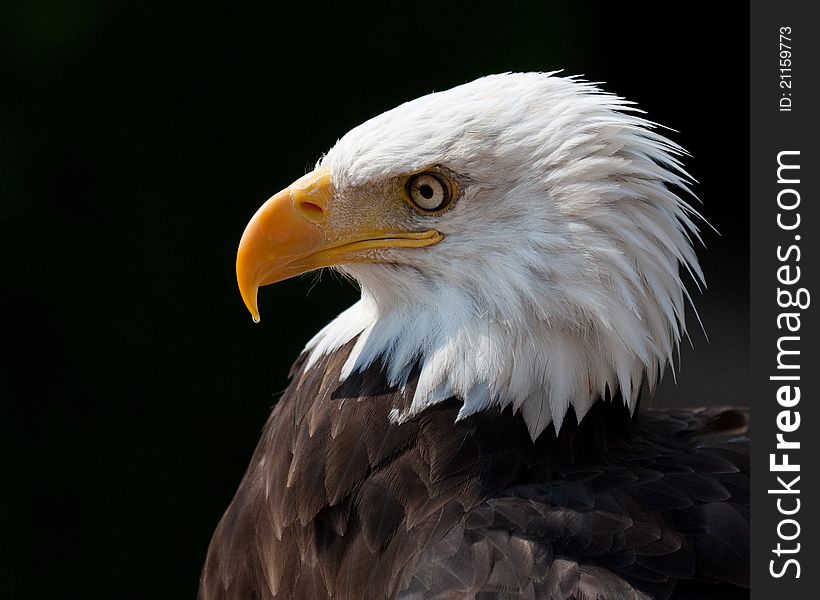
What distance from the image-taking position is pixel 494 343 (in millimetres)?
2160

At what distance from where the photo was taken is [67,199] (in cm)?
416

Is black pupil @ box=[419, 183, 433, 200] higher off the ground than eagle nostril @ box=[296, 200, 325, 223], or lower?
higher

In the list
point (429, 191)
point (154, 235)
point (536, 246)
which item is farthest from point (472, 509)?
point (154, 235)

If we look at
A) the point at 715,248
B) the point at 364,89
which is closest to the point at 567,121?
the point at 364,89

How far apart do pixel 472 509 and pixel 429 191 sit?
0.67 meters

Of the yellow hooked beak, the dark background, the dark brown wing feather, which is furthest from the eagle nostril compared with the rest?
the dark background

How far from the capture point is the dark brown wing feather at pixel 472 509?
78.6 inches

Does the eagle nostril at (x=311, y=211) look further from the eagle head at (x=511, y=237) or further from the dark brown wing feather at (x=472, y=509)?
the dark brown wing feather at (x=472, y=509)

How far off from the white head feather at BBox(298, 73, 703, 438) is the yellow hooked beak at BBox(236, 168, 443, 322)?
2.3 inches

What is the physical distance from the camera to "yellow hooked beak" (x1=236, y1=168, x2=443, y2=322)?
2.24 metres

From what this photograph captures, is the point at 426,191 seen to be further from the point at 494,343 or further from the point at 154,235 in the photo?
the point at 154,235

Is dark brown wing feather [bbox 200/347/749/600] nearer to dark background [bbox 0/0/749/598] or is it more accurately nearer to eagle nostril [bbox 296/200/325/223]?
eagle nostril [bbox 296/200/325/223]

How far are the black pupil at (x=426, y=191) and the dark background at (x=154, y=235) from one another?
219cm

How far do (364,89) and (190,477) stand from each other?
180 cm
